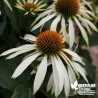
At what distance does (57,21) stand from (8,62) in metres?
0.28

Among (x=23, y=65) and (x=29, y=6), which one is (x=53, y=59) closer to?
(x=23, y=65)

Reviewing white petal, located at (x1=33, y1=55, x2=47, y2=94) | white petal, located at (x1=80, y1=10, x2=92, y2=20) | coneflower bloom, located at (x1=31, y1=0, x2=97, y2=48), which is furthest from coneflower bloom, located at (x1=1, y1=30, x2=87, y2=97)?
white petal, located at (x1=80, y1=10, x2=92, y2=20)

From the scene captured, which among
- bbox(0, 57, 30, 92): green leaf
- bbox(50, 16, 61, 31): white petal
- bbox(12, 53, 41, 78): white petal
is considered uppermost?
bbox(50, 16, 61, 31): white petal

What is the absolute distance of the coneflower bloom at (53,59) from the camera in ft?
4.21

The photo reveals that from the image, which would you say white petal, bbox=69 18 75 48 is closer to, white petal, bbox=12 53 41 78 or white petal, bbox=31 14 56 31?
white petal, bbox=31 14 56 31

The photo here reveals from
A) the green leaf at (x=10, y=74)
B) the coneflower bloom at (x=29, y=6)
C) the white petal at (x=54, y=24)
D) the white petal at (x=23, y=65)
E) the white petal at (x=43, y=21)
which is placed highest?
the coneflower bloom at (x=29, y=6)

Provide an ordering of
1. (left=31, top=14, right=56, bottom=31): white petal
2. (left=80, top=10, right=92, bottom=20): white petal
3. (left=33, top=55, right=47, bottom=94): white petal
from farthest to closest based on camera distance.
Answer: (left=80, top=10, right=92, bottom=20): white petal → (left=31, top=14, right=56, bottom=31): white petal → (left=33, top=55, right=47, bottom=94): white petal

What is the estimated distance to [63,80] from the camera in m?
1.29

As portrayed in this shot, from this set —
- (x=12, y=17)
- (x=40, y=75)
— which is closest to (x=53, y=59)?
(x=40, y=75)

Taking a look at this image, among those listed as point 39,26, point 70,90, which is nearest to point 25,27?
point 39,26

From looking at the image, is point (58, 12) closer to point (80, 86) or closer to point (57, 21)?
point (57, 21)

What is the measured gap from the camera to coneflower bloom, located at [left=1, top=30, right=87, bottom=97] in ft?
4.21

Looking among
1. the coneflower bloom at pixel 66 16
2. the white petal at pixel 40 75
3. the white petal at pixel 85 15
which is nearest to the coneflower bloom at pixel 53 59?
the white petal at pixel 40 75

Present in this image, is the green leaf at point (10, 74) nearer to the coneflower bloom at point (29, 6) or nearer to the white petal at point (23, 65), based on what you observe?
the white petal at point (23, 65)
